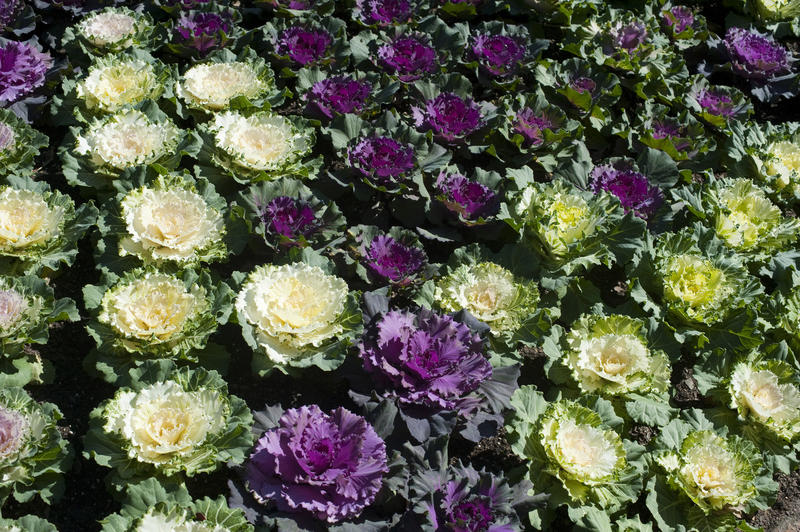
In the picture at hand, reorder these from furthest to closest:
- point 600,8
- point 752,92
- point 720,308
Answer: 1. point 600,8
2. point 752,92
3. point 720,308

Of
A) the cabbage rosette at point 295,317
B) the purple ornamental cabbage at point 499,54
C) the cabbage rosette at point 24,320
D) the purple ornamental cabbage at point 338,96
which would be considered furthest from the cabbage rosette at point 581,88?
the cabbage rosette at point 24,320

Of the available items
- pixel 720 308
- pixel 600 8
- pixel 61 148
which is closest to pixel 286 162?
pixel 61 148

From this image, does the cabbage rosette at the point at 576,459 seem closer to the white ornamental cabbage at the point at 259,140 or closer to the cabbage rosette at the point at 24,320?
the white ornamental cabbage at the point at 259,140

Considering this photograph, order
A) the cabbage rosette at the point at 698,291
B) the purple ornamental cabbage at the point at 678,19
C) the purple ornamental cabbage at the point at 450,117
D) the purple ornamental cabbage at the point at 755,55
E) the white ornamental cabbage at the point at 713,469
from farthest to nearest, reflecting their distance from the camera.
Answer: the purple ornamental cabbage at the point at 678,19, the purple ornamental cabbage at the point at 755,55, the purple ornamental cabbage at the point at 450,117, the cabbage rosette at the point at 698,291, the white ornamental cabbage at the point at 713,469

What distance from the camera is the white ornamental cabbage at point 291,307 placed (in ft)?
9.67

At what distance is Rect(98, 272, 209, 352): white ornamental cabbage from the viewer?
2871 mm

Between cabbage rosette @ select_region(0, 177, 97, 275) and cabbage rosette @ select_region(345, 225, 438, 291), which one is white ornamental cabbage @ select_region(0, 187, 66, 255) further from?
cabbage rosette @ select_region(345, 225, 438, 291)

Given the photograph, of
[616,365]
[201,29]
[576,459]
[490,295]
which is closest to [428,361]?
[490,295]

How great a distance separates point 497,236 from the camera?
3758 mm

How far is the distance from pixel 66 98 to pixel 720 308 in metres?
3.51

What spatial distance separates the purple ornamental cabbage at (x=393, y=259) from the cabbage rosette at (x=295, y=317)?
0.30 meters

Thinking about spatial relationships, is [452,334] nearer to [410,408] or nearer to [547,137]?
[410,408]

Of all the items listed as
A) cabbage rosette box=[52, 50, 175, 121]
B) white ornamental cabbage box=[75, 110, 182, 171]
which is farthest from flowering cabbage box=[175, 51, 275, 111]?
white ornamental cabbage box=[75, 110, 182, 171]

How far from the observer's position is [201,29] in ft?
14.4
